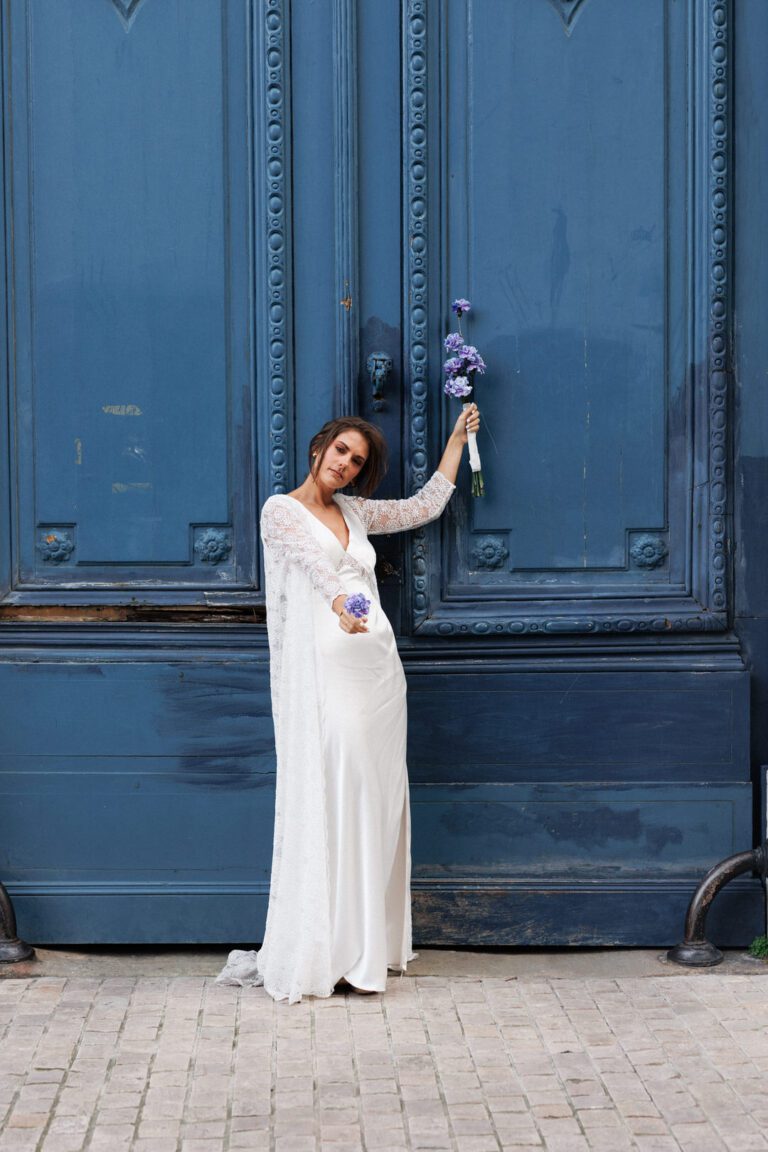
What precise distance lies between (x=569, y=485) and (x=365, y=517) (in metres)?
0.80

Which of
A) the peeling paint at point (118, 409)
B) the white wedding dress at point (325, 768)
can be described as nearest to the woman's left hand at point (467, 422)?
the white wedding dress at point (325, 768)

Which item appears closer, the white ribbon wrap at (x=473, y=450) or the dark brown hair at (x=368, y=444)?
the dark brown hair at (x=368, y=444)

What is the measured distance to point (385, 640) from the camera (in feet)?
15.1

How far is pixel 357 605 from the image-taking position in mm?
4215

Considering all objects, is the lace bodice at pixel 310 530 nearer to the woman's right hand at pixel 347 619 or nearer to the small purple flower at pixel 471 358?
the woman's right hand at pixel 347 619

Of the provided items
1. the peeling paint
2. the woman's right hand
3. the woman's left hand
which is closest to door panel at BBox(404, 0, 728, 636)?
the woman's left hand

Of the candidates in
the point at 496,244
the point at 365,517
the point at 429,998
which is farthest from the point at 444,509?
the point at 429,998

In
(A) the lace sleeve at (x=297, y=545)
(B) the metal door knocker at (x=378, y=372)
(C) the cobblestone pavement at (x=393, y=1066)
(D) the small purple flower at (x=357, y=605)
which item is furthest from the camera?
(B) the metal door knocker at (x=378, y=372)

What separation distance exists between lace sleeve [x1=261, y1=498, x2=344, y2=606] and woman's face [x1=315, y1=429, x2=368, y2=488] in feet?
0.58

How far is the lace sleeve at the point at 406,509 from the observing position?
4.86 metres

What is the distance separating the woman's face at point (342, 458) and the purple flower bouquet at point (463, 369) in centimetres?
44

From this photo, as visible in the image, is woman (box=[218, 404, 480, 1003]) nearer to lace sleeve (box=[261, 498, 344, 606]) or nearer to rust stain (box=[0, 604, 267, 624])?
lace sleeve (box=[261, 498, 344, 606])

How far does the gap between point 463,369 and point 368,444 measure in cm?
52

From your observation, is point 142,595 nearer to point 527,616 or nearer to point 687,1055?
point 527,616
